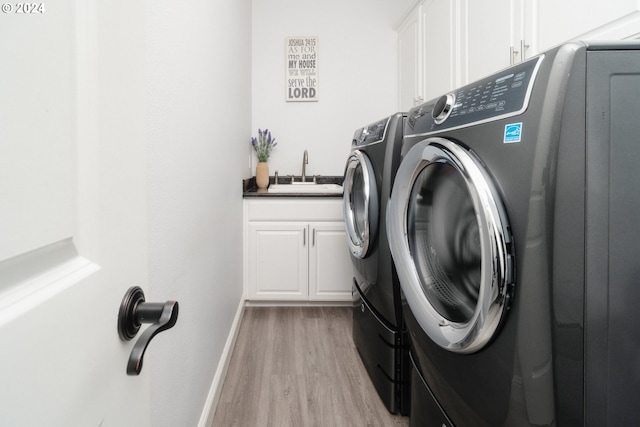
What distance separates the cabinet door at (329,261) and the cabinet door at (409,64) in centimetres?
111

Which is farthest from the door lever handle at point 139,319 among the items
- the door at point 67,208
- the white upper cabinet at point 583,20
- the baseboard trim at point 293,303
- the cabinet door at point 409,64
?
the cabinet door at point 409,64

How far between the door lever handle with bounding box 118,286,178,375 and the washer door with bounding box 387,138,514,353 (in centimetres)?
54

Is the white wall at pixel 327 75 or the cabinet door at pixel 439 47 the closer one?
the cabinet door at pixel 439 47

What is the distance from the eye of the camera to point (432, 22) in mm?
2389

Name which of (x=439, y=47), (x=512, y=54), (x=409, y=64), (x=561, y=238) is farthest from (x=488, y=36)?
(x=561, y=238)

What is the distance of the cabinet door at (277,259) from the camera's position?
269 centimetres

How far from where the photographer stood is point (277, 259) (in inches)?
106

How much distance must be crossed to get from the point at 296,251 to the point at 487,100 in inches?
81.8

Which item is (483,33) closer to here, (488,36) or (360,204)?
(488,36)

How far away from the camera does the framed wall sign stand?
3162 mm

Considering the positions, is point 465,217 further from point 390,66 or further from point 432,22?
point 390,66

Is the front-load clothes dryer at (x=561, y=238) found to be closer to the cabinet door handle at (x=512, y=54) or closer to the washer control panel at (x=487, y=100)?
the washer control panel at (x=487, y=100)

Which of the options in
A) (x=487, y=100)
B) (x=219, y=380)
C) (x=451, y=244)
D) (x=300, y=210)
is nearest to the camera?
(x=487, y=100)

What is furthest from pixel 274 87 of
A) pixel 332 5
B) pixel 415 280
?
pixel 415 280
